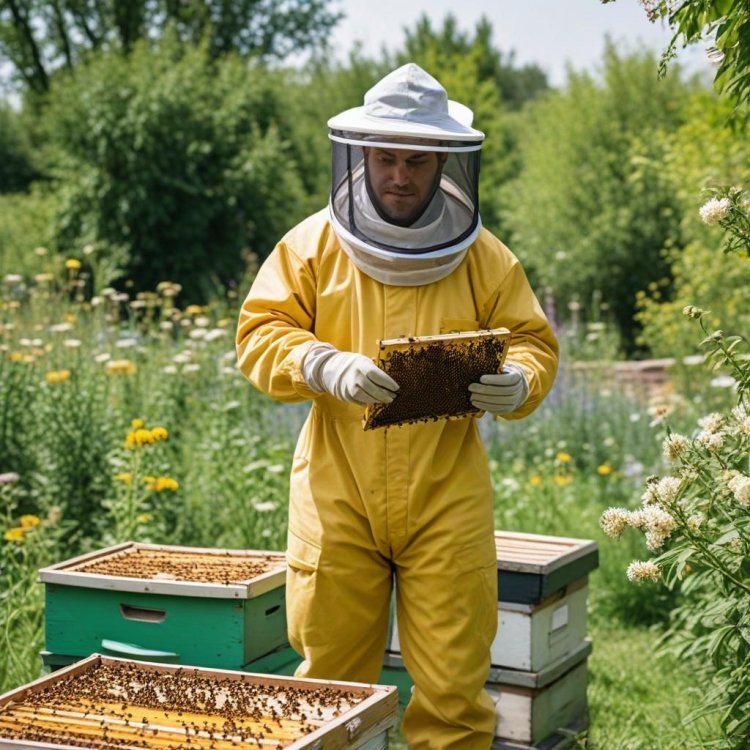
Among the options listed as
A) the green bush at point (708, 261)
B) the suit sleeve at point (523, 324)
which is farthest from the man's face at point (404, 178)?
the green bush at point (708, 261)

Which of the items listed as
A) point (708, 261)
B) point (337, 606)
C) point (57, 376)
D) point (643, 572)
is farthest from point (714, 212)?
point (708, 261)

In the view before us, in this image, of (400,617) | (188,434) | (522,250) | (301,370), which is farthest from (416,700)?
(522,250)

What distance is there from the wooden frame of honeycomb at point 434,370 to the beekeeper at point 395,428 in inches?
4.0

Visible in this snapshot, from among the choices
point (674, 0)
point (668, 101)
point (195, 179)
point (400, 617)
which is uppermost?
point (668, 101)

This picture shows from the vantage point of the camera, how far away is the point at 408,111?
2.96 m

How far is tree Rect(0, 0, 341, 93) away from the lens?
2869 cm

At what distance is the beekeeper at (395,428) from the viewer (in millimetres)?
2953

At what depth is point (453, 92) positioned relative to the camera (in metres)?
24.1

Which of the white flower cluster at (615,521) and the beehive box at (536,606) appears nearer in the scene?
the white flower cluster at (615,521)

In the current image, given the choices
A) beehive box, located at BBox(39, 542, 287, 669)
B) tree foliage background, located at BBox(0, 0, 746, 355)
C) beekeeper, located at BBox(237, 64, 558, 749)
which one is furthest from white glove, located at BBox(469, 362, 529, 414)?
tree foliage background, located at BBox(0, 0, 746, 355)

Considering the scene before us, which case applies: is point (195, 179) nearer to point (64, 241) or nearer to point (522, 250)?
point (64, 241)

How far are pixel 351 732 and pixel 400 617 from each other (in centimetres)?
80

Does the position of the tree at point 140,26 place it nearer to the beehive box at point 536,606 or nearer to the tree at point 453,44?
the tree at point 453,44

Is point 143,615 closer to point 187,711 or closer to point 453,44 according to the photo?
point 187,711
